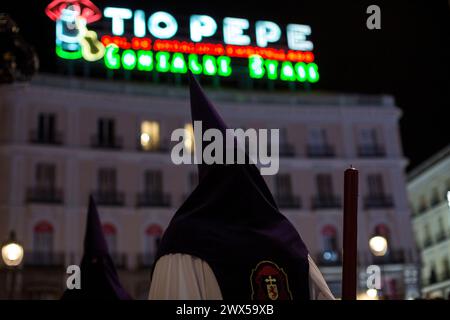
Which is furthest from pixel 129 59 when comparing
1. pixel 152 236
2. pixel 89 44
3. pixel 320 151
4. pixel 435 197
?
pixel 435 197

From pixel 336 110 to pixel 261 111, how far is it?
4.68 metres

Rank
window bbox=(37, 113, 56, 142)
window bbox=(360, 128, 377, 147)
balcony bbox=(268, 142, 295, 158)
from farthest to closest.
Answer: window bbox=(360, 128, 377, 147) < balcony bbox=(268, 142, 295, 158) < window bbox=(37, 113, 56, 142)

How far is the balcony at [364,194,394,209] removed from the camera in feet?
126

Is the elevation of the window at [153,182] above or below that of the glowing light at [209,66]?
below

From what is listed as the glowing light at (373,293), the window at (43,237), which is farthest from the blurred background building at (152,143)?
the glowing light at (373,293)

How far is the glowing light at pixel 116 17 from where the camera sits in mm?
35875

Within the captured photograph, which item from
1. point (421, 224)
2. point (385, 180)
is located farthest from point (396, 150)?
point (421, 224)

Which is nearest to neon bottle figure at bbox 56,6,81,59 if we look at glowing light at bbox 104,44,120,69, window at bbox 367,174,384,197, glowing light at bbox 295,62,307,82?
glowing light at bbox 104,44,120,69

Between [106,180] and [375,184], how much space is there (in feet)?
51.6

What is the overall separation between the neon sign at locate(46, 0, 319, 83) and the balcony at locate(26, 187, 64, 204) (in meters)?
7.05

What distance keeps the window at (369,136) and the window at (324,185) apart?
11.0 ft

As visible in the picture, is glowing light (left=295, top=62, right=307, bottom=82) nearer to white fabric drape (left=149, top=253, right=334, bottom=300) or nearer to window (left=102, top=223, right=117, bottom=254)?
window (left=102, top=223, right=117, bottom=254)

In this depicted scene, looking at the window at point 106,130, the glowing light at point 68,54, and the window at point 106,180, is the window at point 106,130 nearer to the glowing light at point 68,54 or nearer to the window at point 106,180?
the window at point 106,180
